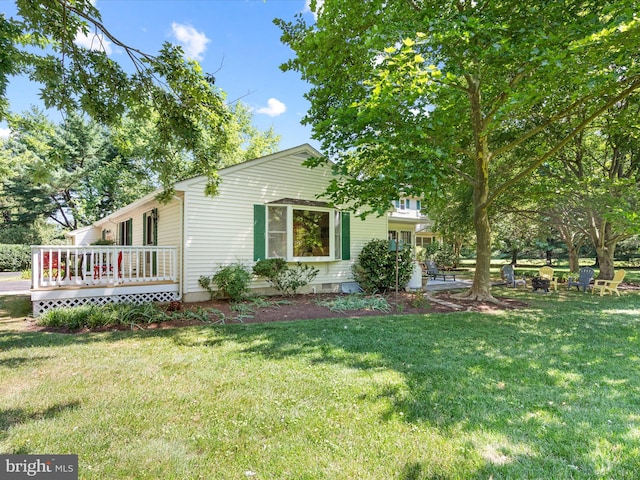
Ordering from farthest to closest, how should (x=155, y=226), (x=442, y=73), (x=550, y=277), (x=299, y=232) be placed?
1. (x=550, y=277)
2. (x=155, y=226)
3. (x=299, y=232)
4. (x=442, y=73)

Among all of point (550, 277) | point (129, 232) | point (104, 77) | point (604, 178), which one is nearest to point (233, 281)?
point (104, 77)

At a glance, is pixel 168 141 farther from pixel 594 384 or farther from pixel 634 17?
pixel 634 17

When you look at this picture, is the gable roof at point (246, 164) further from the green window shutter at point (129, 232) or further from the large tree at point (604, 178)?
the large tree at point (604, 178)

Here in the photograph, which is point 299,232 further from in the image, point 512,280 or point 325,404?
point 512,280

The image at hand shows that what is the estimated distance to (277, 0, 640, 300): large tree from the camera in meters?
5.96

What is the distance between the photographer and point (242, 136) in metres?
24.1

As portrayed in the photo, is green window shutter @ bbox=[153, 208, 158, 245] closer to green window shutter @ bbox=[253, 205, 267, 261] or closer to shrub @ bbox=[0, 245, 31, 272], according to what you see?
green window shutter @ bbox=[253, 205, 267, 261]

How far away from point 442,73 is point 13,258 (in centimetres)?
2742

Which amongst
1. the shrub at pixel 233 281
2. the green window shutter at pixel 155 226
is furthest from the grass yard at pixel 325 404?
the green window shutter at pixel 155 226

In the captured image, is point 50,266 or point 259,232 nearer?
point 50,266

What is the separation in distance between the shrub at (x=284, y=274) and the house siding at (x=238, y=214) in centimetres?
39

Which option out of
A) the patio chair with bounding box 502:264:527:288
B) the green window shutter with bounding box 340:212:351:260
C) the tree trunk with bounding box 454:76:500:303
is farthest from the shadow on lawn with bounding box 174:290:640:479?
the patio chair with bounding box 502:264:527:288

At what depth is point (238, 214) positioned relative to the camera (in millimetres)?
9320

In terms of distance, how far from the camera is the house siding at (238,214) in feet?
28.3
